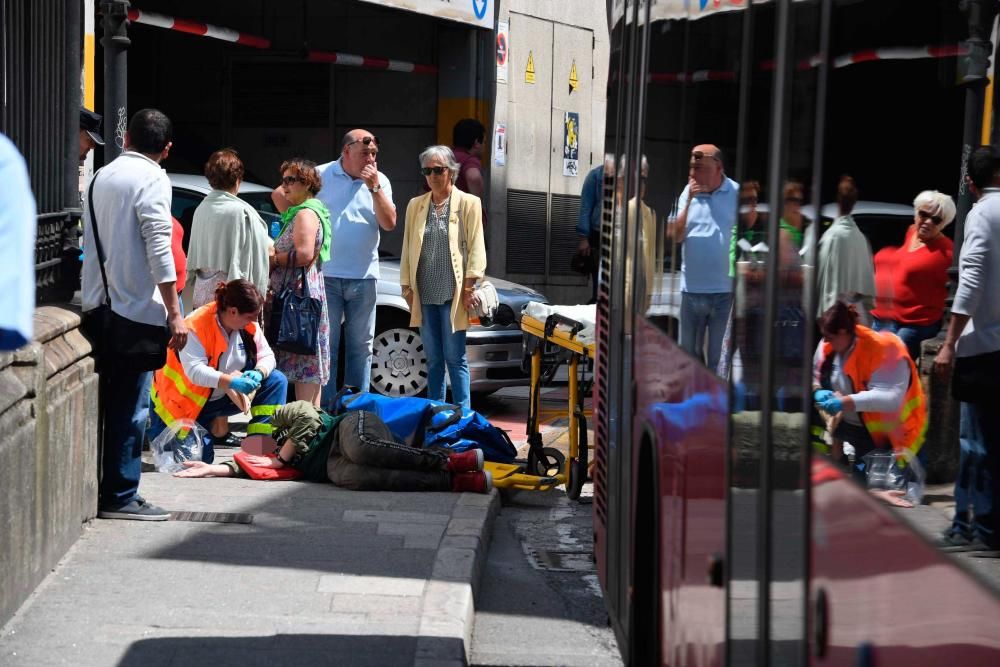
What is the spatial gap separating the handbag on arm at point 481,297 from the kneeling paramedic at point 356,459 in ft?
5.06

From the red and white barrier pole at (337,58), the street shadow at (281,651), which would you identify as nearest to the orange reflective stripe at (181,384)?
the street shadow at (281,651)

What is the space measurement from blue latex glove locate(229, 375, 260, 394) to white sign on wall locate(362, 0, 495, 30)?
30.5 ft

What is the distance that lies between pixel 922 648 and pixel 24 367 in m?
4.06

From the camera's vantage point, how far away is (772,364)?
2.30 m

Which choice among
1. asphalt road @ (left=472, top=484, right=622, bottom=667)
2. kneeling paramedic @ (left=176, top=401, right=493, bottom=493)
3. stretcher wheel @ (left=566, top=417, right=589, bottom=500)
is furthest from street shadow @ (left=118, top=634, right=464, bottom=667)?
stretcher wheel @ (left=566, top=417, right=589, bottom=500)

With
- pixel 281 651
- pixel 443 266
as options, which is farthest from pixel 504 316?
pixel 281 651

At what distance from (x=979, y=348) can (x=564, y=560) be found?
5.18 m

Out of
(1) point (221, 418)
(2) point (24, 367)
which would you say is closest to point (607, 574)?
(2) point (24, 367)

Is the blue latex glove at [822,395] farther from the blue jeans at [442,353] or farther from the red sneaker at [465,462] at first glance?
the blue jeans at [442,353]

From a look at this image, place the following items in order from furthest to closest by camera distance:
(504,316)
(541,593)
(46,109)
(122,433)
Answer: (504,316)
(46,109)
(122,433)
(541,593)

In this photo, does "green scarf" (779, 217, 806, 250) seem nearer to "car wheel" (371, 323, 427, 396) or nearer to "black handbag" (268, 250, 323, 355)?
"black handbag" (268, 250, 323, 355)

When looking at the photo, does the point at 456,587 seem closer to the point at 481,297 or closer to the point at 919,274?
the point at 481,297

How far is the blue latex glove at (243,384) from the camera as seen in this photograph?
7.88 m

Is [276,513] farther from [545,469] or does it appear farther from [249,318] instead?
[545,469]
